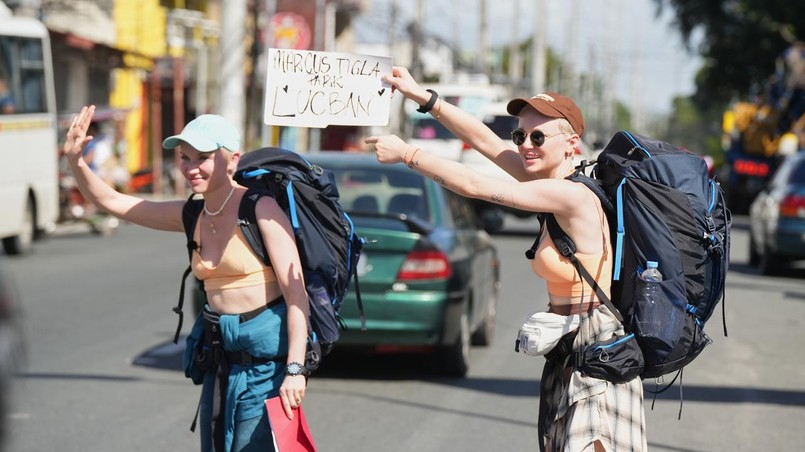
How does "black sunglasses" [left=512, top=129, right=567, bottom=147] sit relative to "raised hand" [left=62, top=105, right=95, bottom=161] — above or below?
above

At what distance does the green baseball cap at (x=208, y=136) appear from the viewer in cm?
433

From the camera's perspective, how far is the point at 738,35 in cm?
4928

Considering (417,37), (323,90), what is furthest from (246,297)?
(417,37)

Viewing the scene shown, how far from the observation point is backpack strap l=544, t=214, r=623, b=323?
4.09m

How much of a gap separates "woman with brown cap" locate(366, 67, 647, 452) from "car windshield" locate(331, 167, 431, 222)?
5043mm

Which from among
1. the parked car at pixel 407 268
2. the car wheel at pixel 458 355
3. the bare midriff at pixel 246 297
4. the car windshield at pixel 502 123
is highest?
the bare midriff at pixel 246 297

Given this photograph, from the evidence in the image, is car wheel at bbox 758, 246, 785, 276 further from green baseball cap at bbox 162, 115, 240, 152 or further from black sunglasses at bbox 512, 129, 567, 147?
green baseball cap at bbox 162, 115, 240, 152

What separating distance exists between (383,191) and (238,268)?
5.12 metres

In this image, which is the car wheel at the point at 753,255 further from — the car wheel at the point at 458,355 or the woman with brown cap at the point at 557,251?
the woman with brown cap at the point at 557,251

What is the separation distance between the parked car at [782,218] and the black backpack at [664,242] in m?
13.8

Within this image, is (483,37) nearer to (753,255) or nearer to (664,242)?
(753,255)

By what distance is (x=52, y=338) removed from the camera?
1082cm

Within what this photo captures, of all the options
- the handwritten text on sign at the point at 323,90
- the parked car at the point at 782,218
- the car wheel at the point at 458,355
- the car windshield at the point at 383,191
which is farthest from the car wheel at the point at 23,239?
the handwritten text on sign at the point at 323,90

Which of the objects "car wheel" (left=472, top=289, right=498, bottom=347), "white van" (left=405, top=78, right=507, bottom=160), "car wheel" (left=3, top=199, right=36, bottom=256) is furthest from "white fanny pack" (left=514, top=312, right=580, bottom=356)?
"white van" (left=405, top=78, right=507, bottom=160)
